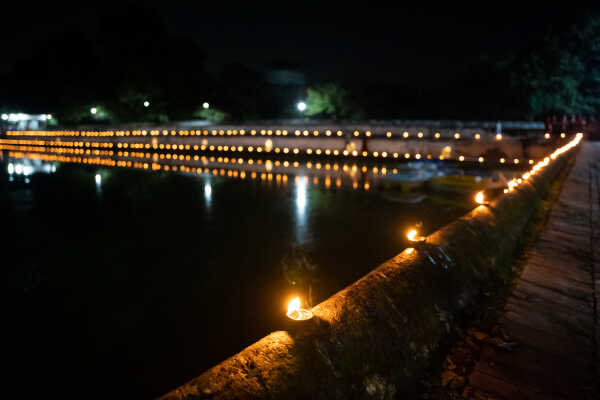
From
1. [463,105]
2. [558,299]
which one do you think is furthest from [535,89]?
[558,299]

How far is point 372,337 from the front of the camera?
2.87m

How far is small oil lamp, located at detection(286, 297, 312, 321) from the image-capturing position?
272cm

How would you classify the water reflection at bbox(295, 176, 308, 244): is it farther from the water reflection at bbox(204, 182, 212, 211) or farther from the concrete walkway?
the concrete walkway

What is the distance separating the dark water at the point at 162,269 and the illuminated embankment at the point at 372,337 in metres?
0.36

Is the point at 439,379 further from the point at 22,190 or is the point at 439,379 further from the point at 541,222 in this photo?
the point at 22,190

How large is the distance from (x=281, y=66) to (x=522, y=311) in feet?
296

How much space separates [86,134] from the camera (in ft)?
168

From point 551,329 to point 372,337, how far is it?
213 centimetres

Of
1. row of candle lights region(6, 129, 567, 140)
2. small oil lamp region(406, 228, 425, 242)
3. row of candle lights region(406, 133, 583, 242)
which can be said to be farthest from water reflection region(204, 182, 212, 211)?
row of candle lights region(6, 129, 567, 140)

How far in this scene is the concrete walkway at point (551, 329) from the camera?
305 cm

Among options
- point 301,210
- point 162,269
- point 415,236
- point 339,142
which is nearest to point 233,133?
point 339,142

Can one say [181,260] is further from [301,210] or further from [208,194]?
[208,194]

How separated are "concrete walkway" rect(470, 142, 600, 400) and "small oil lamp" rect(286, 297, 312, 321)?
1.52 meters

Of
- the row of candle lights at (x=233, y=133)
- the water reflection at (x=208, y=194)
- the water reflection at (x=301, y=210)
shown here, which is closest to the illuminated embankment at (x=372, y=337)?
the water reflection at (x=301, y=210)
